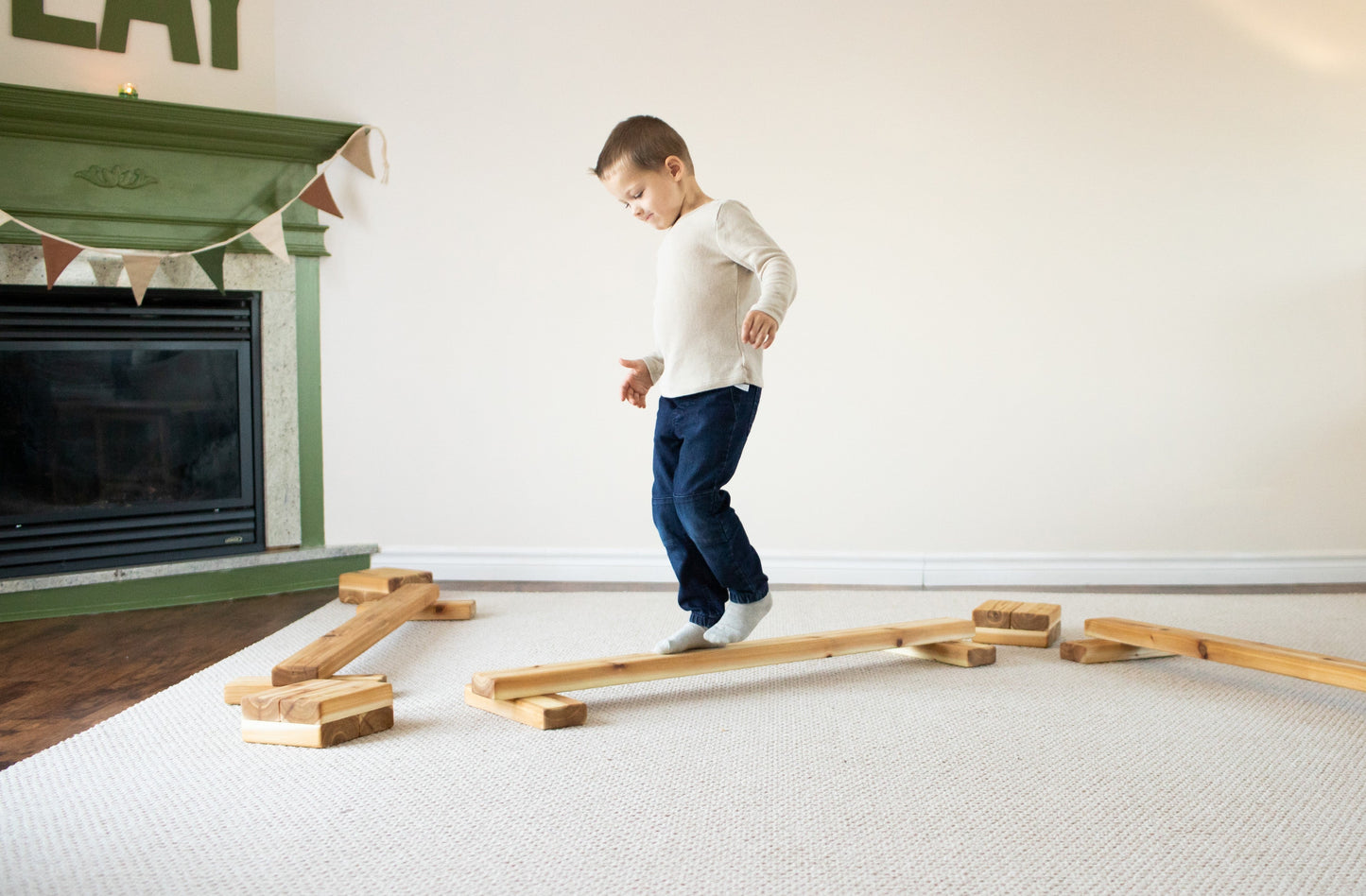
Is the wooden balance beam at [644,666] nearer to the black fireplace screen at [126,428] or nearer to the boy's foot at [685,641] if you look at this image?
the boy's foot at [685,641]

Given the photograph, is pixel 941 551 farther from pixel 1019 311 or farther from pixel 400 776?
pixel 400 776

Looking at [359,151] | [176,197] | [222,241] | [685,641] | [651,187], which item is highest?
[359,151]

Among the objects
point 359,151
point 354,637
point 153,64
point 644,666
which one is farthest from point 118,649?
point 153,64

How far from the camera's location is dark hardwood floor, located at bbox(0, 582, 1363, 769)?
5.11ft

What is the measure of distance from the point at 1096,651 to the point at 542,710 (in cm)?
104

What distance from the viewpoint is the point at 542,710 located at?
4.79 ft

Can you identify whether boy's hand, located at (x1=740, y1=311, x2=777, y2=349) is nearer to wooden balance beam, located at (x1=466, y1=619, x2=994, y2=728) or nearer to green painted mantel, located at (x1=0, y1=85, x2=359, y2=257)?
wooden balance beam, located at (x1=466, y1=619, x2=994, y2=728)

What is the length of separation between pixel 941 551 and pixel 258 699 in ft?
6.33

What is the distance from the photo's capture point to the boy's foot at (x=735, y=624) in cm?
171

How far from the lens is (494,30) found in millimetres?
2748

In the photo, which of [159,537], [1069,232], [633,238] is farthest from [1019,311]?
[159,537]

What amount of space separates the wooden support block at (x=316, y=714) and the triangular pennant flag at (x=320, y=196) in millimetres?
1573

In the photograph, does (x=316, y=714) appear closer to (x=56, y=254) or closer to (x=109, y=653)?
(x=109, y=653)

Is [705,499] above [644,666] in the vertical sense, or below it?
above
